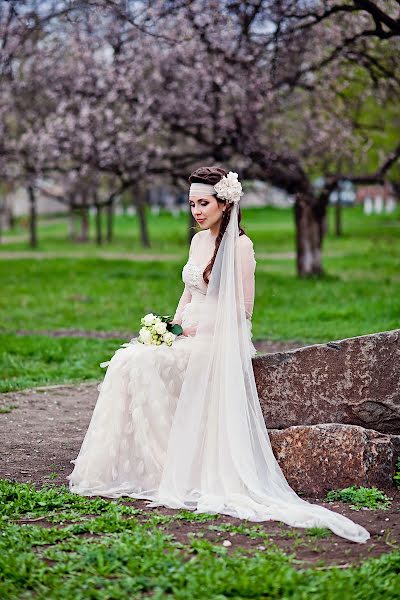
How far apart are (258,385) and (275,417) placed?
0.25 metres

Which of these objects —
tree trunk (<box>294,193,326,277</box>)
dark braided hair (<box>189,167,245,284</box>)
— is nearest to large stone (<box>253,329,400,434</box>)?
dark braided hair (<box>189,167,245,284</box>)

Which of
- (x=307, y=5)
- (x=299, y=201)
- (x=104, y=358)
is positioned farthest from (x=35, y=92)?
(x=104, y=358)

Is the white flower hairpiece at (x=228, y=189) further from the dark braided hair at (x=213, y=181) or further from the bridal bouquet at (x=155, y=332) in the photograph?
the bridal bouquet at (x=155, y=332)

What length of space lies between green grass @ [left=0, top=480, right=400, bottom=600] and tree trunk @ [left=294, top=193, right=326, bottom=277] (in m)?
16.1

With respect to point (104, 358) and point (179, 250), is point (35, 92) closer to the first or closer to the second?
point (179, 250)

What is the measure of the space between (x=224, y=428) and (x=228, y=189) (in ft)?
5.29

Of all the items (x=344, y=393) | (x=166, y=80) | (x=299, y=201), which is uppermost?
(x=166, y=80)

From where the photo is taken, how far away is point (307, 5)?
14898 millimetres

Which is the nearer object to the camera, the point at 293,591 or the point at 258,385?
the point at 293,591

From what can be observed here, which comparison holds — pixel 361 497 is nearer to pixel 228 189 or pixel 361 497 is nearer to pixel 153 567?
pixel 153 567

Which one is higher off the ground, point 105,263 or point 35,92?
point 35,92

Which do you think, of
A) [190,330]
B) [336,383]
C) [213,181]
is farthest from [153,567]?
[213,181]

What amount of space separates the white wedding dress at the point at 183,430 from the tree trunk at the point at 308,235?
48.1ft

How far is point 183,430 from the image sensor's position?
21.9 feet
